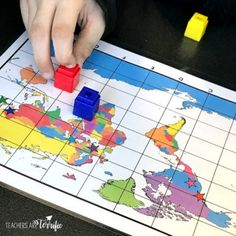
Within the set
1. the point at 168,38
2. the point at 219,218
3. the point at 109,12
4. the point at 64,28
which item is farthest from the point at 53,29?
the point at 219,218

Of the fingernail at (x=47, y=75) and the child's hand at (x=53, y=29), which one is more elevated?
the child's hand at (x=53, y=29)

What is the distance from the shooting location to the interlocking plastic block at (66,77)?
0.71 meters

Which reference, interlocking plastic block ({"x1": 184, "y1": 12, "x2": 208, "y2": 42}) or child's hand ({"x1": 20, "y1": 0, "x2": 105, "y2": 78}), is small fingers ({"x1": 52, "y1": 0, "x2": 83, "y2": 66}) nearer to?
child's hand ({"x1": 20, "y1": 0, "x2": 105, "y2": 78})

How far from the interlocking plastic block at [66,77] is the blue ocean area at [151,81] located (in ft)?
0.19

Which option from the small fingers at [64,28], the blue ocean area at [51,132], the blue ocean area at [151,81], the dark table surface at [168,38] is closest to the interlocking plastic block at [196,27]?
the dark table surface at [168,38]

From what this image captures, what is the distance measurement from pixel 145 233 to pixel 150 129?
177 millimetres

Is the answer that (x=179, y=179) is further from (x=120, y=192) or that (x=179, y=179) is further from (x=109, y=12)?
(x=109, y=12)

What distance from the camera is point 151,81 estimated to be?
0.77m

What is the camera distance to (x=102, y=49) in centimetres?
81

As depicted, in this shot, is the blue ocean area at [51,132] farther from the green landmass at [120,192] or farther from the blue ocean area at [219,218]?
the blue ocean area at [219,218]

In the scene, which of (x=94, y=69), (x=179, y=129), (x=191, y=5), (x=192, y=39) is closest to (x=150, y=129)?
(x=179, y=129)

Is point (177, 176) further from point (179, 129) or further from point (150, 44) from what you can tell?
point (150, 44)

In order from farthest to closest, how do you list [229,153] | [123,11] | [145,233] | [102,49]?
[123,11] → [102,49] → [229,153] → [145,233]

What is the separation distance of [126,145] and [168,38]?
0.95 feet
